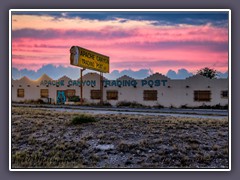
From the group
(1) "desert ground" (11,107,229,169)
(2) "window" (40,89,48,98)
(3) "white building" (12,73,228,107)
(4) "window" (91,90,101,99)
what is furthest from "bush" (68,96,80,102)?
(1) "desert ground" (11,107,229,169)

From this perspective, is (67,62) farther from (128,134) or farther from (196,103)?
(196,103)

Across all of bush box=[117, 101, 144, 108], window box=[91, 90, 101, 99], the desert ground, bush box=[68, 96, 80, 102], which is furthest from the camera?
window box=[91, 90, 101, 99]

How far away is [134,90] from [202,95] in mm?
3416

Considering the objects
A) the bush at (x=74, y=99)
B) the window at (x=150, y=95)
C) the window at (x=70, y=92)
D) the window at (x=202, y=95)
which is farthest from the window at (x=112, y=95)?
the window at (x=202, y=95)

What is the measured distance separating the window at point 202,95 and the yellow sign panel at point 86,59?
17.8 feet

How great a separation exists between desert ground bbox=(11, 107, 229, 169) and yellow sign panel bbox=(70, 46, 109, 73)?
6.53ft

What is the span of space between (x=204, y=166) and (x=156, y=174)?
38.7 inches

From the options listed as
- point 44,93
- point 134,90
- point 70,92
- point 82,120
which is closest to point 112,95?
point 134,90

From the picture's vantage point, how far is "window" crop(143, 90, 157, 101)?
16.6m

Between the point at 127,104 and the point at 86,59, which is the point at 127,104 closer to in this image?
the point at 127,104

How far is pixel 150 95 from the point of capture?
16672 millimetres

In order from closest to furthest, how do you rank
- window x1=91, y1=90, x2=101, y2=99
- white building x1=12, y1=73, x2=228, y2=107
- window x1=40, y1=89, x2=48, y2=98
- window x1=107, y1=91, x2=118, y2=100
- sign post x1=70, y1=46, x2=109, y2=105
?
sign post x1=70, y1=46, x2=109, y2=105 < white building x1=12, y1=73, x2=228, y2=107 < window x1=107, y1=91, x2=118, y2=100 < window x1=91, y1=90, x2=101, y2=99 < window x1=40, y1=89, x2=48, y2=98

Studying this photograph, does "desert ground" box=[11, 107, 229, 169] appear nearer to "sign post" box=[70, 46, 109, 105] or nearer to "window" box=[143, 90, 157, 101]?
"sign post" box=[70, 46, 109, 105]

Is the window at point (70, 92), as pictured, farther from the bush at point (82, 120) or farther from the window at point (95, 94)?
the bush at point (82, 120)
